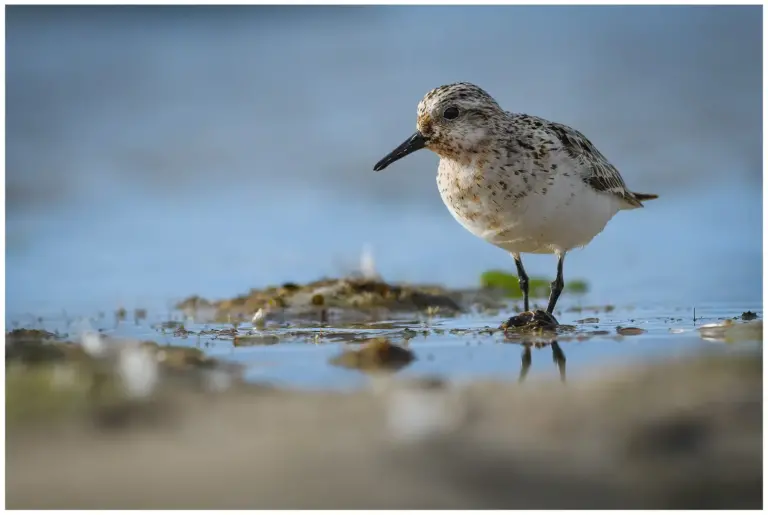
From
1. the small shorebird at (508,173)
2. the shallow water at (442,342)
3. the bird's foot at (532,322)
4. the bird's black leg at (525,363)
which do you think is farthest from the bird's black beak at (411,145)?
the bird's black leg at (525,363)

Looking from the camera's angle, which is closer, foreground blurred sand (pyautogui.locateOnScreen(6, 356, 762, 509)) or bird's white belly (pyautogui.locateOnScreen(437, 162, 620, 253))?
foreground blurred sand (pyautogui.locateOnScreen(6, 356, 762, 509))

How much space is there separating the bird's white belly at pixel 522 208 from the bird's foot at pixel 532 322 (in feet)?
1.34

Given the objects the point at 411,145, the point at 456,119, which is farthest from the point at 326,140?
the point at 456,119

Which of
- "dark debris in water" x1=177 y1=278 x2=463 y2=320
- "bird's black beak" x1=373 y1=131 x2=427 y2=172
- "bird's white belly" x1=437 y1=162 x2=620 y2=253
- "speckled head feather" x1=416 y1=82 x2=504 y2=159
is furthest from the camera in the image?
"dark debris in water" x1=177 y1=278 x2=463 y2=320

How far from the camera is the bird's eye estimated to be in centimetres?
607

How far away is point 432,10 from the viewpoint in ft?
32.6

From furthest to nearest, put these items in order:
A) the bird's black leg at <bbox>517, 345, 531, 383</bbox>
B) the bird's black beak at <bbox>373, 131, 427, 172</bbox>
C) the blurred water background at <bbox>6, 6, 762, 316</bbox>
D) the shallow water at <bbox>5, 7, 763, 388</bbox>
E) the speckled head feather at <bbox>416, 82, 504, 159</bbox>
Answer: the blurred water background at <bbox>6, 6, 762, 316</bbox>
the shallow water at <bbox>5, 7, 763, 388</bbox>
the bird's black beak at <bbox>373, 131, 427, 172</bbox>
the speckled head feather at <bbox>416, 82, 504, 159</bbox>
the bird's black leg at <bbox>517, 345, 531, 383</bbox>

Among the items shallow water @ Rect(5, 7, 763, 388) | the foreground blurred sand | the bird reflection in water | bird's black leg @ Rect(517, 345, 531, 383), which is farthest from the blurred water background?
the foreground blurred sand

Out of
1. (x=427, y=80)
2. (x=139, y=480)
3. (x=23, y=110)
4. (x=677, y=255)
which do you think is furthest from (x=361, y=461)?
(x=23, y=110)

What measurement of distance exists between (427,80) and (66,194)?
402 centimetres

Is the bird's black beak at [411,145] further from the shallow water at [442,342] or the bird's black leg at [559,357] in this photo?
the bird's black leg at [559,357]

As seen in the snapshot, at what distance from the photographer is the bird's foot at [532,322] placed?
5.93 meters

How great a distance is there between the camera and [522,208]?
230 inches

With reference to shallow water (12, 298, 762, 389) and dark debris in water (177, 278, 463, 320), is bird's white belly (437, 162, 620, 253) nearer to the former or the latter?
shallow water (12, 298, 762, 389)
